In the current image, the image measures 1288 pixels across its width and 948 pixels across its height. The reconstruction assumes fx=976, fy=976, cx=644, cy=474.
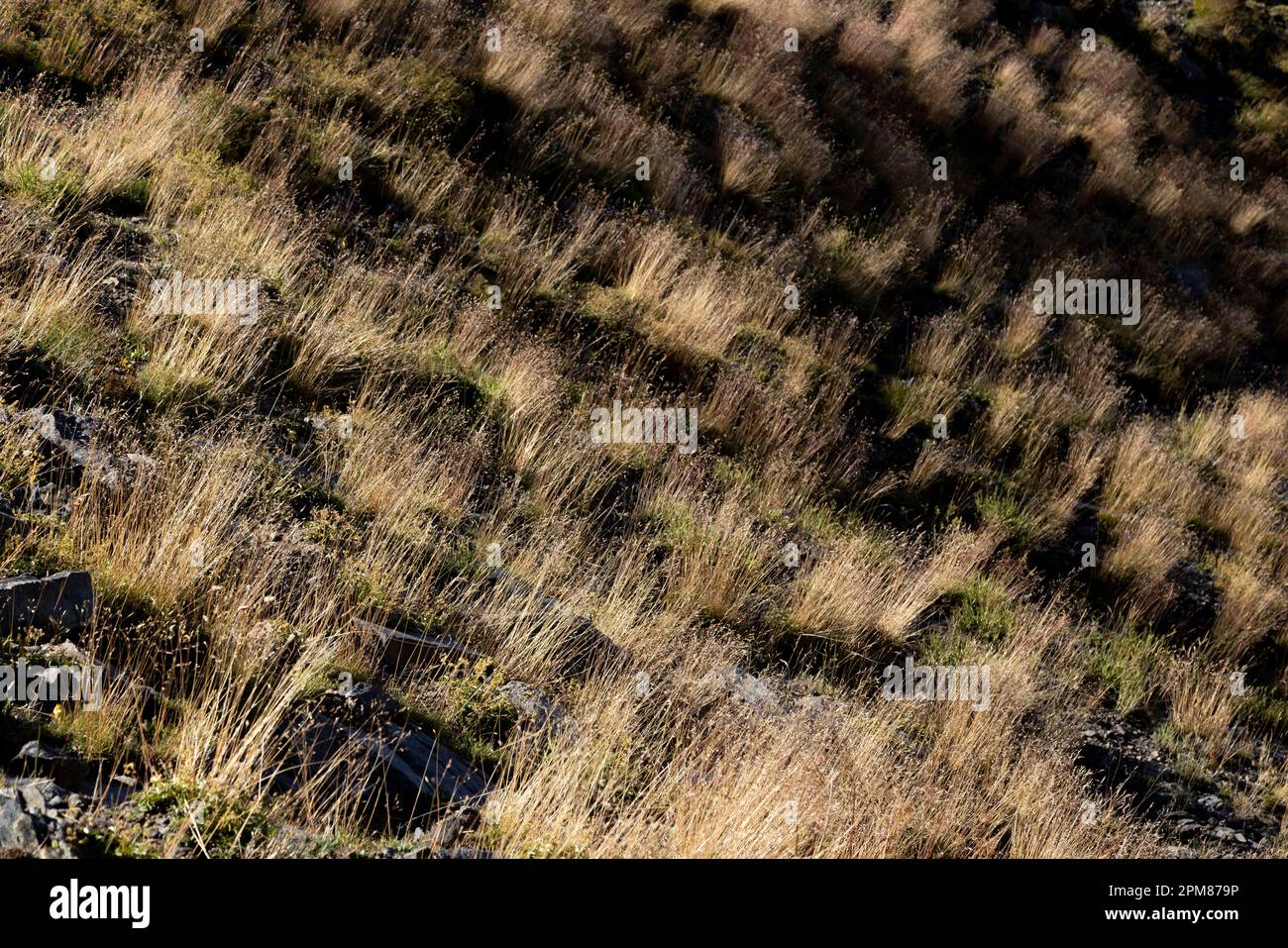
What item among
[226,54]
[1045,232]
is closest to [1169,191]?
[1045,232]

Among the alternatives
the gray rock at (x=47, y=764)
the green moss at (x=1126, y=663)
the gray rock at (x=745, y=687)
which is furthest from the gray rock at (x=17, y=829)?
the green moss at (x=1126, y=663)

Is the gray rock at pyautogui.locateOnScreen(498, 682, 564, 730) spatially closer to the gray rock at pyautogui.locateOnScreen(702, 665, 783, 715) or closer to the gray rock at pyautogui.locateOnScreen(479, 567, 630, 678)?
the gray rock at pyautogui.locateOnScreen(479, 567, 630, 678)

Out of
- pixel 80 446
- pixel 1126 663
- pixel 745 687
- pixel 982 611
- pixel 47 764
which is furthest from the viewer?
pixel 1126 663

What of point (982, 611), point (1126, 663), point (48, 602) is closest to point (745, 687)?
point (982, 611)

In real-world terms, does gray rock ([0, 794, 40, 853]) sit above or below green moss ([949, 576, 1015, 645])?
above

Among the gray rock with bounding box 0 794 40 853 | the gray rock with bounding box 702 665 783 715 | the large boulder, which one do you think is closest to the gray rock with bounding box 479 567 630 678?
the gray rock with bounding box 702 665 783 715

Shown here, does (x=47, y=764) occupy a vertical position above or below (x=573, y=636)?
above

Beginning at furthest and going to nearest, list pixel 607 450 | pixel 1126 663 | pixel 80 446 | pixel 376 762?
pixel 1126 663 < pixel 607 450 < pixel 80 446 < pixel 376 762

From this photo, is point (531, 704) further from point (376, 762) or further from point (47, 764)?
point (47, 764)
